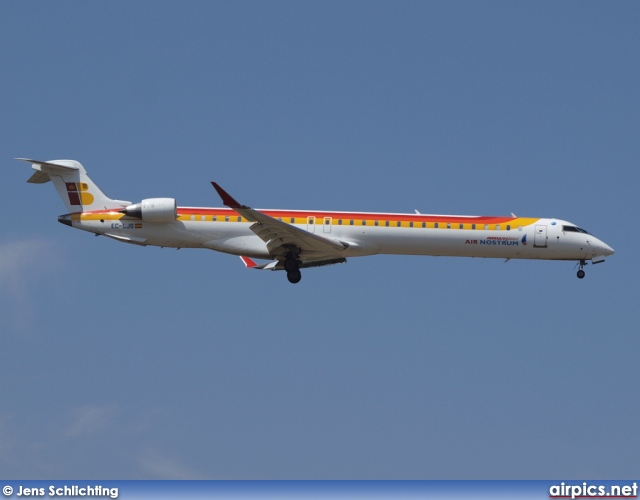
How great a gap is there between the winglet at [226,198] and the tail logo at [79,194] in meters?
6.37

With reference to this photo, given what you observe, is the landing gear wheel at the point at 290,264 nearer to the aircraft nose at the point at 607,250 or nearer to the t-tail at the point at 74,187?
the t-tail at the point at 74,187

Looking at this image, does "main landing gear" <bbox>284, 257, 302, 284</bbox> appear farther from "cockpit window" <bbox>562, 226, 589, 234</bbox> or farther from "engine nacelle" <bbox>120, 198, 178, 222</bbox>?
"cockpit window" <bbox>562, 226, 589, 234</bbox>

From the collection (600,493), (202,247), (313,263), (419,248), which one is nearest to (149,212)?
(202,247)

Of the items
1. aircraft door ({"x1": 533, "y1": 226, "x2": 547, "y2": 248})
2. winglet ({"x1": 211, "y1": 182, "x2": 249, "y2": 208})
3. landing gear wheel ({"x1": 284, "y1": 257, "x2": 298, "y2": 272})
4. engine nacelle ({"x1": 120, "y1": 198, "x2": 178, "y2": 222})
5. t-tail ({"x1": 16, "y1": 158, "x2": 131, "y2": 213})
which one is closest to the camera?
winglet ({"x1": 211, "y1": 182, "x2": 249, "y2": 208})

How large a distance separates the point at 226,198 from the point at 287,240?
3.26 metres

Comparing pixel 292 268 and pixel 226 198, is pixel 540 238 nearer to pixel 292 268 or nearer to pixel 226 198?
pixel 292 268

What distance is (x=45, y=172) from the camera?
1633 inches

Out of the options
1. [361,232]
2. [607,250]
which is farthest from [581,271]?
[361,232]

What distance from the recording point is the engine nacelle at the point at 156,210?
39.8 m

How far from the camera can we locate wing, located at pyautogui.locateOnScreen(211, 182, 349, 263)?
125 ft

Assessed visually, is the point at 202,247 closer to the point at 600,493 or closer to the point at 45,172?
the point at 45,172

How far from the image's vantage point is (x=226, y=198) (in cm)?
3712

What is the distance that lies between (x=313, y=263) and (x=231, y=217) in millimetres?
3430

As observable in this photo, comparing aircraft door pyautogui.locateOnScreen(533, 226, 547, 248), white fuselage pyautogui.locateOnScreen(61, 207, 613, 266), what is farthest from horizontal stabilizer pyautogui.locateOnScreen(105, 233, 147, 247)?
aircraft door pyautogui.locateOnScreen(533, 226, 547, 248)
